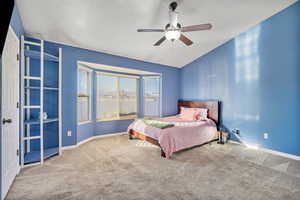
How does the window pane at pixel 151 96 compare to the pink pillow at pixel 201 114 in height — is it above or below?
above

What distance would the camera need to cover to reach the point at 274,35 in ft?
10.5

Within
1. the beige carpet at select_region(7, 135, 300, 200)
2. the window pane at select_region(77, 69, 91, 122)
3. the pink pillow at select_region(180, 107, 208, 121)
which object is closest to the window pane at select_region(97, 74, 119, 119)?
the window pane at select_region(77, 69, 91, 122)

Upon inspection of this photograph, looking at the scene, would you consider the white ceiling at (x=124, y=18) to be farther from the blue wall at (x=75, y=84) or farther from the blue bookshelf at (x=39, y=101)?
the blue bookshelf at (x=39, y=101)

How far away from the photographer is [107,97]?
4699 millimetres

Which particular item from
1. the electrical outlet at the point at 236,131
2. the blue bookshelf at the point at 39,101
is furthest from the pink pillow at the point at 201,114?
the blue bookshelf at the point at 39,101

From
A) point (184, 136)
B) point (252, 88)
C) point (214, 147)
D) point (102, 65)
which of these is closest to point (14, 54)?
point (102, 65)

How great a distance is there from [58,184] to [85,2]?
2.89 meters

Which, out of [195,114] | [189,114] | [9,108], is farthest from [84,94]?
[195,114]

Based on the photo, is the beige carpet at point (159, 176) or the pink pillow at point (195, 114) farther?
the pink pillow at point (195, 114)

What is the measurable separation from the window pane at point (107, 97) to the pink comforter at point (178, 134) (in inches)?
48.9

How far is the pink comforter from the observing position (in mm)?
2875

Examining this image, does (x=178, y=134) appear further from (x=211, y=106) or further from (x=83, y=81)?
(x=83, y=81)

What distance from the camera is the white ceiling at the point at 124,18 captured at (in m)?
2.41

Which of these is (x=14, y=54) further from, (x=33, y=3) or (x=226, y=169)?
(x=226, y=169)
